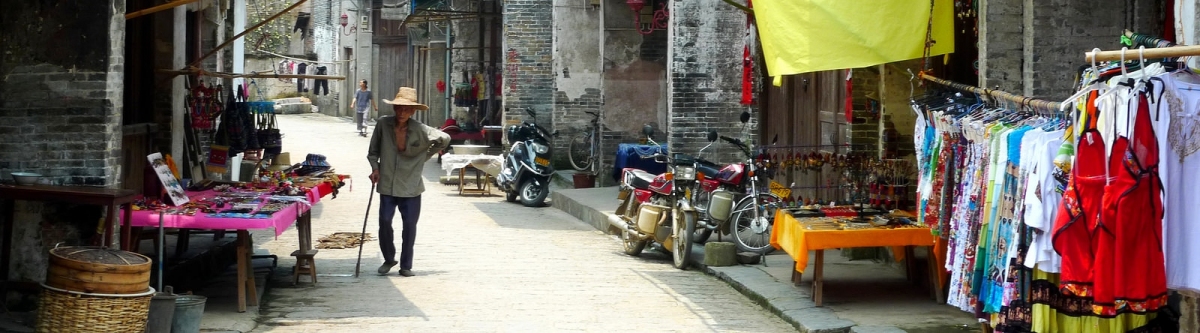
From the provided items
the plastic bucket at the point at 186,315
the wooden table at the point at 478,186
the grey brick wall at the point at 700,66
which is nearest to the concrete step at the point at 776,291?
the grey brick wall at the point at 700,66

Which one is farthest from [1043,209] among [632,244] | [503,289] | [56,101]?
[632,244]

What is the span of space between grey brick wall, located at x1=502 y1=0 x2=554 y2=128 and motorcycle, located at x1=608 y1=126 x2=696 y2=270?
9026 mm

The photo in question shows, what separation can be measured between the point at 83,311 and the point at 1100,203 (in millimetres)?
4750

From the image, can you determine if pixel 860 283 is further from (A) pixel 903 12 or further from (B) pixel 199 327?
(B) pixel 199 327

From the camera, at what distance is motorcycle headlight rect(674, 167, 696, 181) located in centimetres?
1172

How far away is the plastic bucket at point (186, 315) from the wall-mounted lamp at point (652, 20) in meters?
11.0

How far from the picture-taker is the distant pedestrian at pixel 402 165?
10523 mm

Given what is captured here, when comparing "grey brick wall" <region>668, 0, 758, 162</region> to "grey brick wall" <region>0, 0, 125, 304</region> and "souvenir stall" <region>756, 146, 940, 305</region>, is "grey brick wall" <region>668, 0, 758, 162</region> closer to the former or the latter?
"souvenir stall" <region>756, 146, 940, 305</region>

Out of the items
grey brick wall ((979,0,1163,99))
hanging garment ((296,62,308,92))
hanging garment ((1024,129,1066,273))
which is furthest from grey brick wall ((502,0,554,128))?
hanging garment ((296,62,308,92))

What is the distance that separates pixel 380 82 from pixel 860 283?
1153 inches

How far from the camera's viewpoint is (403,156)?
10555 millimetres

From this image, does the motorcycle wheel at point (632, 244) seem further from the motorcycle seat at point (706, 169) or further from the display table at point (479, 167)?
the display table at point (479, 167)

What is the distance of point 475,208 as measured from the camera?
1711 centimetres

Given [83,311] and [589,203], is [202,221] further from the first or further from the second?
[589,203]
